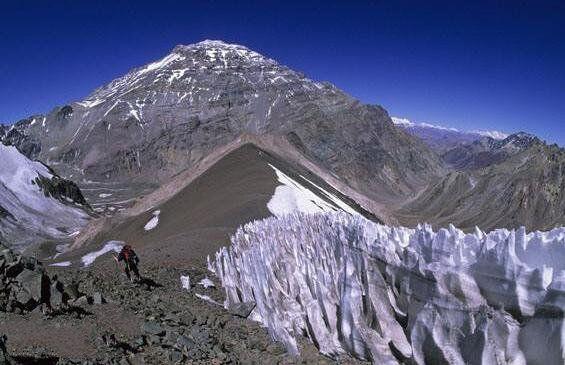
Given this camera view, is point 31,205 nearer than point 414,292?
No

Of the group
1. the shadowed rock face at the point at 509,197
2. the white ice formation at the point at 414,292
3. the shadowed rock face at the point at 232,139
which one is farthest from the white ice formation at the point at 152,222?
the shadowed rock face at the point at 232,139

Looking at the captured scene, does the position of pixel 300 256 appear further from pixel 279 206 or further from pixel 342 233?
pixel 279 206

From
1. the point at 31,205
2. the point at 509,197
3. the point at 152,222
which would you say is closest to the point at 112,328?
the point at 152,222

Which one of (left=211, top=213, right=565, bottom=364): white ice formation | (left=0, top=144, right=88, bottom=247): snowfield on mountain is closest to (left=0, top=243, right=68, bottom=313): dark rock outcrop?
(left=211, top=213, right=565, bottom=364): white ice formation

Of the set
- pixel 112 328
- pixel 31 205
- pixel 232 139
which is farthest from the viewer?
pixel 232 139

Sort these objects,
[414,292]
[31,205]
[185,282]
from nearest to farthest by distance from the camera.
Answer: [414,292]
[185,282]
[31,205]

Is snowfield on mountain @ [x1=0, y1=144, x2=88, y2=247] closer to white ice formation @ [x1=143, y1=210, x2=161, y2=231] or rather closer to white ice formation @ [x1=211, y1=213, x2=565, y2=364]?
white ice formation @ [x1=143, y1=210, x2=161, y2=231]

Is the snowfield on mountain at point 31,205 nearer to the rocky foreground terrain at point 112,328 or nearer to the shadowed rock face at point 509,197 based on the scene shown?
the shadowed rock face at point 509,197

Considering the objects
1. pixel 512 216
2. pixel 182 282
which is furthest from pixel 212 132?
pixel 182 282

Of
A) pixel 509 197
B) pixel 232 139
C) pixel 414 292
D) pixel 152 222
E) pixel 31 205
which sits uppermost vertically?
pixel 232 139

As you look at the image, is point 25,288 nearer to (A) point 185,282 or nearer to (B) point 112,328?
(B) point 112,328
